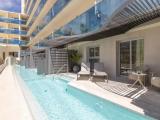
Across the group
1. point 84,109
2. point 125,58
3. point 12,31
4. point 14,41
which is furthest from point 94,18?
point 12,31

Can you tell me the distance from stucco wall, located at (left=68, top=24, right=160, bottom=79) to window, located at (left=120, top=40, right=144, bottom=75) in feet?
1.34

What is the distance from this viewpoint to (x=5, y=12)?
6294cm

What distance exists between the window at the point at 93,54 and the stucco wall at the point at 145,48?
1.82 ft

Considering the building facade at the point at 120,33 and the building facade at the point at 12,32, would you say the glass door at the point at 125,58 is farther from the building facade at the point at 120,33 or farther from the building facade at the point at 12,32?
the building facade at the point at 12,32


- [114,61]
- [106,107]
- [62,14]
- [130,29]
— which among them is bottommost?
[106,107]

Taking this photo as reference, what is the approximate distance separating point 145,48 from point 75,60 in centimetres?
1041

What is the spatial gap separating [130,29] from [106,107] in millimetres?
5878

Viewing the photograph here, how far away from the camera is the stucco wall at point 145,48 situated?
10734mm

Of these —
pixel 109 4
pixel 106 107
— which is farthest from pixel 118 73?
pixel 106 107

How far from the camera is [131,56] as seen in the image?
1309 centimetres

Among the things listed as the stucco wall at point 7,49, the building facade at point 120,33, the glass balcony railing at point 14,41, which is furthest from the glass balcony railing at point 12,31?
the building facade at point 120,33

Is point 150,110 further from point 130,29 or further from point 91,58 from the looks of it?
point 91,58

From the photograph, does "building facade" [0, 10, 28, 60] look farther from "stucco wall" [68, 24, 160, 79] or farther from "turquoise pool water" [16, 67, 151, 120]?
"turquoise pool water" [16, 67, 151, 120]

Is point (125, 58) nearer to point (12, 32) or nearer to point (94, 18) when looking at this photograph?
point (94, 18)
